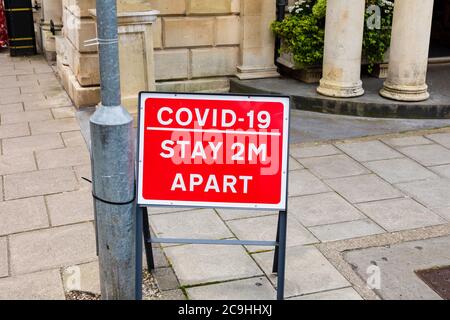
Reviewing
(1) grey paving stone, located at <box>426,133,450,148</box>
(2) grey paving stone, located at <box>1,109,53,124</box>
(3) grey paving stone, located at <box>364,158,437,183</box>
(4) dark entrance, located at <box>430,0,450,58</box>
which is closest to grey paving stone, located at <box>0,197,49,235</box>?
(2) grey paving stone, located at <box>1,109,53,124</box>

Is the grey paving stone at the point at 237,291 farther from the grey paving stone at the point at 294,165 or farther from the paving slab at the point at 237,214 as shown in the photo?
the grey paving stone at the point at 294,165

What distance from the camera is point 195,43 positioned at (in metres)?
8.80

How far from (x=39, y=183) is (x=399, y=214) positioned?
3.45 m

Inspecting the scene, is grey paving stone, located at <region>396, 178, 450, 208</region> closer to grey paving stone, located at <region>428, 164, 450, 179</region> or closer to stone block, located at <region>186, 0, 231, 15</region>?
grey paving stone, located at <region>428, 164, 450, 179</region>

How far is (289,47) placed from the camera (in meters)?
8.68

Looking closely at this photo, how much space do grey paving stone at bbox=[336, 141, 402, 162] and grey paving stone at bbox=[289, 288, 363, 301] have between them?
2734mm

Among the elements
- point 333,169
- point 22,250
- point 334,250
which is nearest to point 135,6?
point 333,169

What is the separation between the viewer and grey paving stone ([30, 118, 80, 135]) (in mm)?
7648

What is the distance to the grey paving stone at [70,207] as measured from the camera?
5.13m

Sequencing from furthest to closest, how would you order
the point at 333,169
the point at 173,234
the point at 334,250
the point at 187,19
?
the point at 187,19
the point at 333,169
the point at 173,234
the point at 334,250

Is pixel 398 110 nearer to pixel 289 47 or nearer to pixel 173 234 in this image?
pixel 289 47

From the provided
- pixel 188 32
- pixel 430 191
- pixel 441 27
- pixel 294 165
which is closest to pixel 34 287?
pixel 294 165

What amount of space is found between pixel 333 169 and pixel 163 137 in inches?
122
